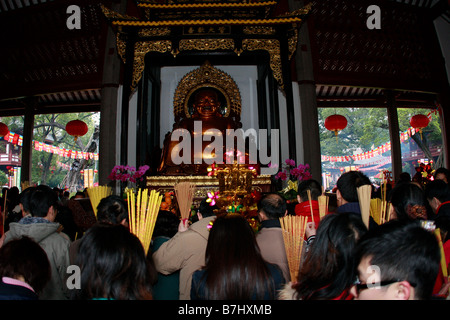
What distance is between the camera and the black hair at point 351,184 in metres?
2.18

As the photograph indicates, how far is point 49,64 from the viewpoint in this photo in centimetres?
798

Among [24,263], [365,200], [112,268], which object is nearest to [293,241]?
[365,200]

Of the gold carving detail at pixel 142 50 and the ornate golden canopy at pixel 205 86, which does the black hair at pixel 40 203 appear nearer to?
the gold carving detail at pixel 142 50

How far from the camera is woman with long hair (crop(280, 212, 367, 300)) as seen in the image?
3.75ft

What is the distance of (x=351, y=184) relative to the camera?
7.17ft

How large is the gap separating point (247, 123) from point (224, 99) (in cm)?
73

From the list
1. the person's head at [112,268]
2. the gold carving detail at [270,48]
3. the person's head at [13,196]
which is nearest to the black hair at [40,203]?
the person's head at [112,268]

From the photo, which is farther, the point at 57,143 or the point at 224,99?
the point at 57,143

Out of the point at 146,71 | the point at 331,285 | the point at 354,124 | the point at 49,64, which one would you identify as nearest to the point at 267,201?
the point at 331,285

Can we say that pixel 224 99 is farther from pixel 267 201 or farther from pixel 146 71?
pixel 267 201

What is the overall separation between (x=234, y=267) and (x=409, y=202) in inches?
41.9

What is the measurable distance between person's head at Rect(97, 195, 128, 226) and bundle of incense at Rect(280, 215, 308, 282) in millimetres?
869

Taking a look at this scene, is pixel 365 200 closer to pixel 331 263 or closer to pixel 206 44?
pixel 331 263

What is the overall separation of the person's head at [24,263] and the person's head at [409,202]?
158 cm
